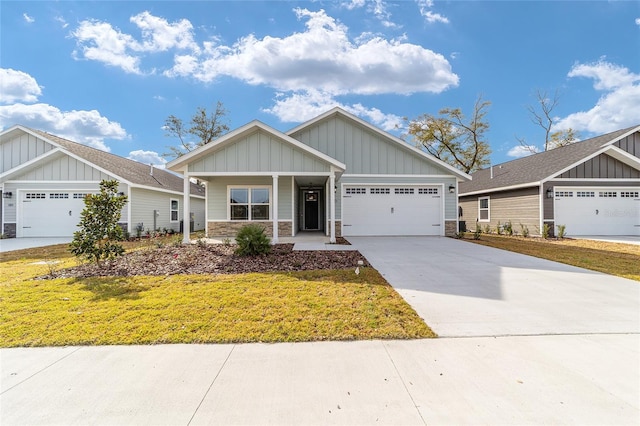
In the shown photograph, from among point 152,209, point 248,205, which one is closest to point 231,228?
point 248,205

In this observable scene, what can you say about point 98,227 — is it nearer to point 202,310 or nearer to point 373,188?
point 202,310

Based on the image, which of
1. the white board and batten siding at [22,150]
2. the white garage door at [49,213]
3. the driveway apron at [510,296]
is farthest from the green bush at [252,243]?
the white board and batten siding at [22,150]

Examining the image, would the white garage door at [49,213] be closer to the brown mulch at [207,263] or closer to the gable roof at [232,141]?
the gable roof at [232,141]

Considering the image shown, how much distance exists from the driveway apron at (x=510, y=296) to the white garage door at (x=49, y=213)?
15261 mm

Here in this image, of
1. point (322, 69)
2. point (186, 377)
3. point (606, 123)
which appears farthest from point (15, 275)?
point (606, 123)

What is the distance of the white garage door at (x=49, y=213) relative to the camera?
14125 millimetres

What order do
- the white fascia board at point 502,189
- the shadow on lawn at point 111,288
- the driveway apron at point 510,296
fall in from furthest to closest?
1. the white fascia board at point 502,189
2. the shadow on lawn at point 111,288
3. the driveway apron at point 510,296

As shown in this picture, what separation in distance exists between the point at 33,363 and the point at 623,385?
5.42 metres

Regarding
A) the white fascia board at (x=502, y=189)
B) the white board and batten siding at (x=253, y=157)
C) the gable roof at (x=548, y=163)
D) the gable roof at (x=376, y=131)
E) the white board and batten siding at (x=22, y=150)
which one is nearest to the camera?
the white board and batten siding at (x=253, y=157)

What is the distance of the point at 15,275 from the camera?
6176 mm

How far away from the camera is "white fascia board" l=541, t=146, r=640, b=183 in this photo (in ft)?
46.2

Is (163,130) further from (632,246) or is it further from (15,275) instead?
(632,246)

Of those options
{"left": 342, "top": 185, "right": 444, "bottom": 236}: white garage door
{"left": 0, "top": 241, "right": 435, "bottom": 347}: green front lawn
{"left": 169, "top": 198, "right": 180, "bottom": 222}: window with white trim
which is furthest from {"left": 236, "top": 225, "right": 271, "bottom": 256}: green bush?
{"left": 169, "top": 198, "right": 180, "bottom": 222}: window with white trim

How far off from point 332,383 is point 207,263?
217 inches
